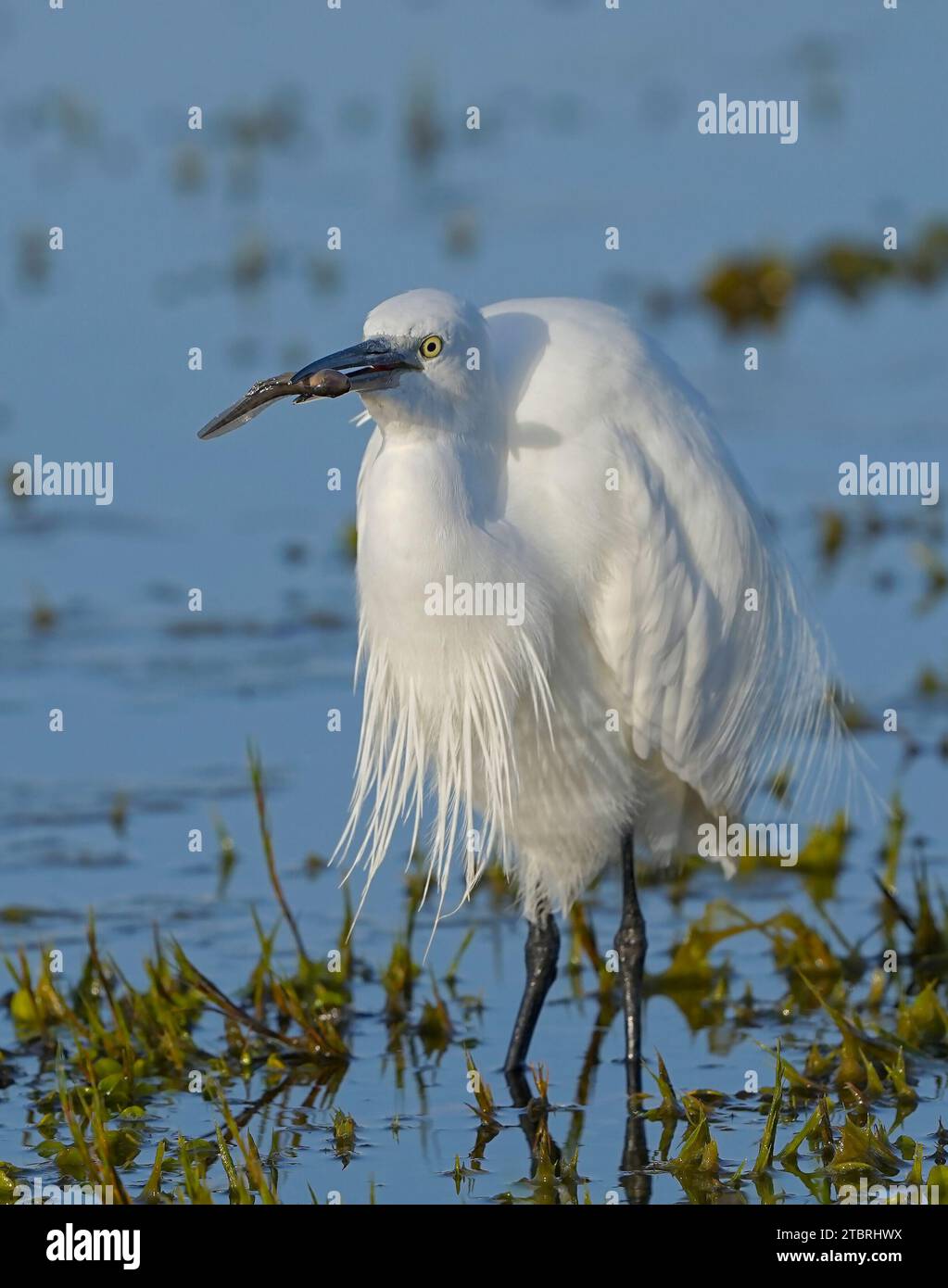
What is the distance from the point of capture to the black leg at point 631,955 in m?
6.47

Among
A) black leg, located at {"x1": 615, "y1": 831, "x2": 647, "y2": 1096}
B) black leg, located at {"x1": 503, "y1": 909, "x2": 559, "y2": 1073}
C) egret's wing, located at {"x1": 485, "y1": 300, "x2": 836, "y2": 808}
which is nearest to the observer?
egret's wing, located at {"x1": 485, "y1": 300, "x2": 836, "y2": 808}

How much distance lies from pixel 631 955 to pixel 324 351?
6.78m

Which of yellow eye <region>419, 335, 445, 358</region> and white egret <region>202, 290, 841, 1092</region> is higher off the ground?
yellow eye <region>419, 335, 445, 358</region>

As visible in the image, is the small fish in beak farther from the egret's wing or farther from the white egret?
the egret's wing

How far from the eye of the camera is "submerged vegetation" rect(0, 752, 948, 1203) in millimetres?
5672

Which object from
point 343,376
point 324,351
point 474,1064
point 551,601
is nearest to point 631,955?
point 474,1064

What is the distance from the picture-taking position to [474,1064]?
643cm

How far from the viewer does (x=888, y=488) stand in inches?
451

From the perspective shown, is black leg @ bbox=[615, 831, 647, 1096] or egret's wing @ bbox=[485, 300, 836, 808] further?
black leg @ bbox=[615, 831, 647, 1096]

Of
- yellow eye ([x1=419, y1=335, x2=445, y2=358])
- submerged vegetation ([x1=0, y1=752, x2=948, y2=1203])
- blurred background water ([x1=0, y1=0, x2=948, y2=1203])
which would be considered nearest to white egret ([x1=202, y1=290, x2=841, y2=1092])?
yellow eye ([x1=419, y1=335, x2=445, y2=358])

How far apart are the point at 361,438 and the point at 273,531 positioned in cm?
80

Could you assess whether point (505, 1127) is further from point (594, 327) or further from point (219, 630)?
point (219, 630)
